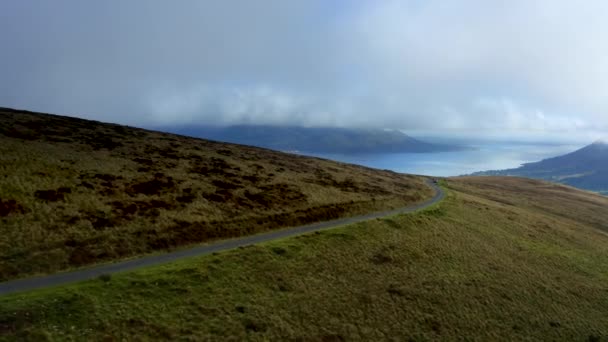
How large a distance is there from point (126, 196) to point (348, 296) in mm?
29416

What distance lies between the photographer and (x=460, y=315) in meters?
27.4

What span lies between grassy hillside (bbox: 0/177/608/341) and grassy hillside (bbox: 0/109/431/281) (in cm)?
631

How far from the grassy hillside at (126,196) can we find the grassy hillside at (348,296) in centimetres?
631

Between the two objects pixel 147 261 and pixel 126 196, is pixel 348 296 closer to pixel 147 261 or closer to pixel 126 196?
pixel 147 261

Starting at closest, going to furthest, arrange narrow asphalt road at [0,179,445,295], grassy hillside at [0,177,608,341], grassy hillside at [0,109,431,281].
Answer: grassy hillside at [0,177,608,341], narrow asphalt road at [0,179,445,295], grassy hillside at [0,109,431,281]

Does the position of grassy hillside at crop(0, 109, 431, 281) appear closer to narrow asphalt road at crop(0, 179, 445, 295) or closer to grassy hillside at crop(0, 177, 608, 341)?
narrow asphalt road at crop(0, 179, 445, 295)

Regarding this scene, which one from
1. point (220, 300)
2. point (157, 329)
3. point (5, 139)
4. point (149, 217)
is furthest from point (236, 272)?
point (5, 139)

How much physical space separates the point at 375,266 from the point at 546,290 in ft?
59.0

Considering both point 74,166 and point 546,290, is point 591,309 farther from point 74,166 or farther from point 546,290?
point 74,166

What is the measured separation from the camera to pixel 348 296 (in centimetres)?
2720

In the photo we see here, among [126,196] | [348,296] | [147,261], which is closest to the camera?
[348,296]

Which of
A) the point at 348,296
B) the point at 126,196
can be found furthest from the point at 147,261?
the point at 348,296

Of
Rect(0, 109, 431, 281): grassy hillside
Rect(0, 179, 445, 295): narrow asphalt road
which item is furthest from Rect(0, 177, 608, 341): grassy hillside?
Rect(0, 109, 431, 281): grassy hillside

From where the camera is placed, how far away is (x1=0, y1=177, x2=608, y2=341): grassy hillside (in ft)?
65.0
